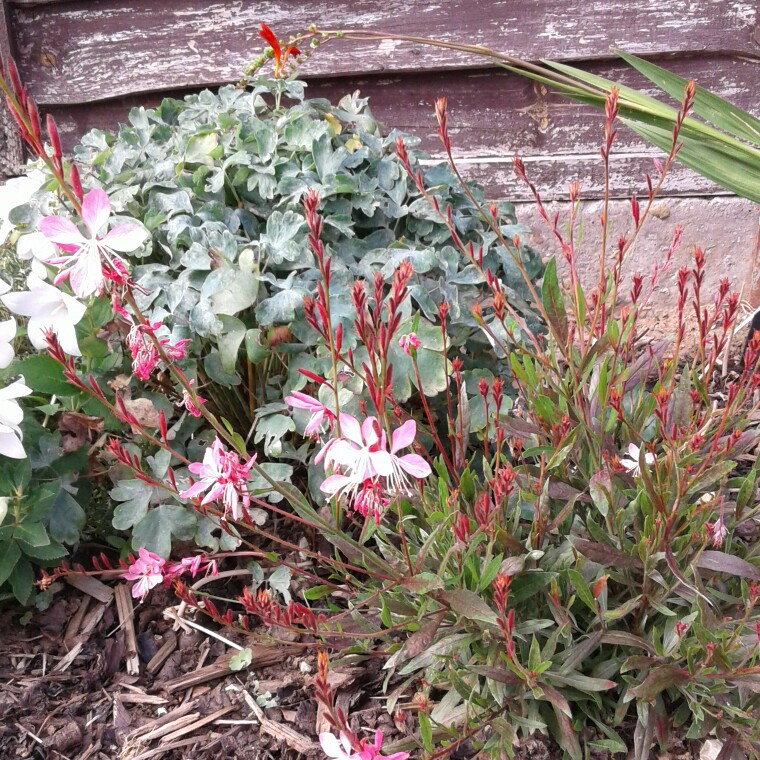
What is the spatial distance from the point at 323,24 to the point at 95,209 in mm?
2232

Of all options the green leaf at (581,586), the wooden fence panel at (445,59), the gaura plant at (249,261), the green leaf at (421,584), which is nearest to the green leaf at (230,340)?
the gaura plant at (249,261)

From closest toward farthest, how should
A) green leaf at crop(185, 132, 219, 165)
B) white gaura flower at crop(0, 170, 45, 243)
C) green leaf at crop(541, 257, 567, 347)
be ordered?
green leaf at crop(541, 257, 567, 347), white gaura flower at crop(0, 170, 45, 243), green leaf at crop(185, 132, 219, 165)

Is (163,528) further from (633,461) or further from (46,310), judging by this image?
(633,461)

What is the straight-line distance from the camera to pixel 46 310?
3.43 ft

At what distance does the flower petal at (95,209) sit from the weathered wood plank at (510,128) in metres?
2.19

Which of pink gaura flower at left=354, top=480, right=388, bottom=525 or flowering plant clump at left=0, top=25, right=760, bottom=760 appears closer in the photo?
pink gaura flower at left=354, top=480, right=388, bottom=525

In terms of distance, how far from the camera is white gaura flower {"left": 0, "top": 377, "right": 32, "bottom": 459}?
1.13m

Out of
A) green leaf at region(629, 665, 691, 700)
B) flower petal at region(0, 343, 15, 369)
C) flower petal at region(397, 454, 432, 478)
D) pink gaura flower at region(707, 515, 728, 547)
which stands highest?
flower petal at region(0, 343, 15, 369)

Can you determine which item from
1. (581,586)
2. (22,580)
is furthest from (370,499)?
(22,580)

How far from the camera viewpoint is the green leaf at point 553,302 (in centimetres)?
129

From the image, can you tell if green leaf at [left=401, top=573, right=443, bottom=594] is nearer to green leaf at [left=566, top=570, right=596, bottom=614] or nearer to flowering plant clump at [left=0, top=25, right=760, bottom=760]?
flowering plant clump at [left=0, top=25, right=760, bottom=760]

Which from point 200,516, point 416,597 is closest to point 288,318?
point 200,516

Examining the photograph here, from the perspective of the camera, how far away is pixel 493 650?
3.84 feet

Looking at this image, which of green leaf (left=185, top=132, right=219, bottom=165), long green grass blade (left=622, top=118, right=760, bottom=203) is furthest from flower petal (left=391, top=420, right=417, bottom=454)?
long green grass blade (left=622, top=118, right=760, bottom=203)
